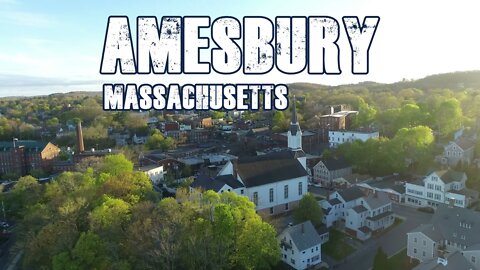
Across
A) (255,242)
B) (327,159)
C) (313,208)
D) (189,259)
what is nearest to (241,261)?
(255,242)

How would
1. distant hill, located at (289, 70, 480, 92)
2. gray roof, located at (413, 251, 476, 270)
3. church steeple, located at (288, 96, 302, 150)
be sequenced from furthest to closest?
distant hill, located at (289, 70, 480, 92) → church steeple, located at (288, 96, 302, 150) → gray roof, located at (413, 251, 476, 270)

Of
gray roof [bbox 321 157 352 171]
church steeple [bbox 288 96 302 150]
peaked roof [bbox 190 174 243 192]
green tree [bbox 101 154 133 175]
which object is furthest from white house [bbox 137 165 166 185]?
gray roof [bbox 321 157 352 171]

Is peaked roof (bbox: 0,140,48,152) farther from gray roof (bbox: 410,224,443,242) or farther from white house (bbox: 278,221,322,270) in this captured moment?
gray roof (bbox: 410,224,443,242)

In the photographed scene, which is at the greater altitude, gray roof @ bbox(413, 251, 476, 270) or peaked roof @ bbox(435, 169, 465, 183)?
A: peaked roof @ bbox(435, 169, 465, 183)

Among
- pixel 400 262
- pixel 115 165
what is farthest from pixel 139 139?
pixel 400 262

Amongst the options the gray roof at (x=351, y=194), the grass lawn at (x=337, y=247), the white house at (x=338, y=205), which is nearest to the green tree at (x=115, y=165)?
the white house at (x=338, y=205)

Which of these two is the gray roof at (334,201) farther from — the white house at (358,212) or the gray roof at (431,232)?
the gray roof at (431,232)

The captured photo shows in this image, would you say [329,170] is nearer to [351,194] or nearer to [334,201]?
[351,194]
